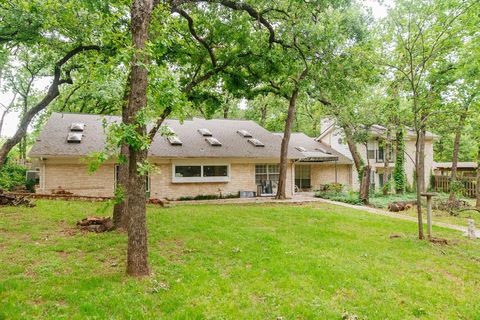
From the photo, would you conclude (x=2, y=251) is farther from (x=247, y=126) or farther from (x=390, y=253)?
(x=247, y=126)

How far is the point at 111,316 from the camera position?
3.78 meters

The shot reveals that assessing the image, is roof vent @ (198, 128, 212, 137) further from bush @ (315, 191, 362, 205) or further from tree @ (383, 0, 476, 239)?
tree @ (383, 0, 476, 239)

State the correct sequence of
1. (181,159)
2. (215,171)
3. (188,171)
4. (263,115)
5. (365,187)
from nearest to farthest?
(181,159)
(188,171)
(365,187)
(215,171)
(263,115)

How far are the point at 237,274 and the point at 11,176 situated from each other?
62.0 feet

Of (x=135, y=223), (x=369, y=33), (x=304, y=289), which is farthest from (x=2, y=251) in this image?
(x=369, y=33)

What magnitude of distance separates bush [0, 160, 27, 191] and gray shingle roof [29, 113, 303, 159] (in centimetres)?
433

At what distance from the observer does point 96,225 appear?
26.7 feet

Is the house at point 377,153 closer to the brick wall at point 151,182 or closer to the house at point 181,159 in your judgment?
the house at point 181,159

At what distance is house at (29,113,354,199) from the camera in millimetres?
13920

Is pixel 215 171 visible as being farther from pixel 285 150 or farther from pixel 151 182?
pixel 285 150

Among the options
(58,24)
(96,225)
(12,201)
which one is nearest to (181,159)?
(12,201)

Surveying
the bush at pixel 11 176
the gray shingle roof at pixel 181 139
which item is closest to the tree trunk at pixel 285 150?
the gray shingle roof at pixel 181 139

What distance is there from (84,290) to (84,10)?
7.84 meters

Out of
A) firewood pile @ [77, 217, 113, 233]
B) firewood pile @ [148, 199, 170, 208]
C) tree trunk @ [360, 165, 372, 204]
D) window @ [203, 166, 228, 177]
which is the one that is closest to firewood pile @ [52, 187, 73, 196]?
firewood pile @ [148, 199, 170, 208]
